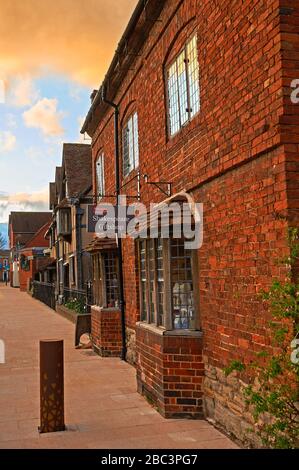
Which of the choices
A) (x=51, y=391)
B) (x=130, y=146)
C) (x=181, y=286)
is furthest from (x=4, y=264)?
(x=51, y=391)

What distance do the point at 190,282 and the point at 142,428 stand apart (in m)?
2.07

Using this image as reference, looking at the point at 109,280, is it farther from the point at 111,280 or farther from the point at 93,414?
the point at 93,414

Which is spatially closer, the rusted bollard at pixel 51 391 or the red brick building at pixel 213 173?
the red brick building at pixel 213 173

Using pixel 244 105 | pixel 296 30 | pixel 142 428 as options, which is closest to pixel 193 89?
pixel 244 105

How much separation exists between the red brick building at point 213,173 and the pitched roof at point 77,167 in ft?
53.5

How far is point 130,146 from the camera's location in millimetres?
Result: 10922

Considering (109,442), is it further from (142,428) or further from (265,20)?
(265,20)

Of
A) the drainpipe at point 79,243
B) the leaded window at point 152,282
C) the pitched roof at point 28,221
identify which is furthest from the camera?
the pitched roof at point 28,221

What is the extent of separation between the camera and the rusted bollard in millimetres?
5969

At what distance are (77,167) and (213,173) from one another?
2180 cm

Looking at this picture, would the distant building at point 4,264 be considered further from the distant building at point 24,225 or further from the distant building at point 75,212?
the distant building at point 75,212

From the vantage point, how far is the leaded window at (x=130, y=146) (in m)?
10.3

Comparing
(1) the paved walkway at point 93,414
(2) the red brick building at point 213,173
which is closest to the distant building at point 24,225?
(1) the paved walkway at point 93,414

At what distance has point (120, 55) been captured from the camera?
10133mm
